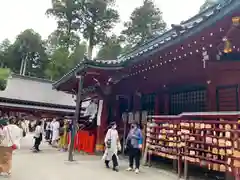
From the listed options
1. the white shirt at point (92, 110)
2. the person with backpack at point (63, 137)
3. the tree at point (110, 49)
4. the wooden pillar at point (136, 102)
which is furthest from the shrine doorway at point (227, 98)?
the tree at point (110, 49)

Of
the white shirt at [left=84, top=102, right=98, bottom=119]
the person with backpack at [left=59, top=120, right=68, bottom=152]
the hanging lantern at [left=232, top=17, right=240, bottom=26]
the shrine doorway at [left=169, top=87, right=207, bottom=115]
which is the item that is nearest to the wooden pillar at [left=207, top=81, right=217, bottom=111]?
the shrine doorway at [left=169, top=87, right=207, bottom=115]

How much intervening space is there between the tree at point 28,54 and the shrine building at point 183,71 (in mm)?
36727

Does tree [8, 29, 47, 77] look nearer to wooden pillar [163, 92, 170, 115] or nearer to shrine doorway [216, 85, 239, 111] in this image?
wooden pillar [163, 92, 170, 115]

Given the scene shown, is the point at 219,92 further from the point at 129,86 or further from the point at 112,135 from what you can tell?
the point at 129,86

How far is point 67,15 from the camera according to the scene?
33.2 m

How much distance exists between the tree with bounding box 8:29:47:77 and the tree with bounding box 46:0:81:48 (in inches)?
509

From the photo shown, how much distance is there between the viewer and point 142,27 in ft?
121

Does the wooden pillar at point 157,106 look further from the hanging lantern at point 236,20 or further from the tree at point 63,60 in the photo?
the tree at point 63,60

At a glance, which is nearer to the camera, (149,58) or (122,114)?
(149,58)

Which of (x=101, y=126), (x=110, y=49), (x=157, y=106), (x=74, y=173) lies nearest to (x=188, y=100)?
(x=157, y=106)

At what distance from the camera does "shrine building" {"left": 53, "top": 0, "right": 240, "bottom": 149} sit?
501cm

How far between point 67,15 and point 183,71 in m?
28.9

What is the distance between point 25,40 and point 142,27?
74.4ft

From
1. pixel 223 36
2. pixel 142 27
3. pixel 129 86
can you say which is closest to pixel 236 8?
pixel 223 36
